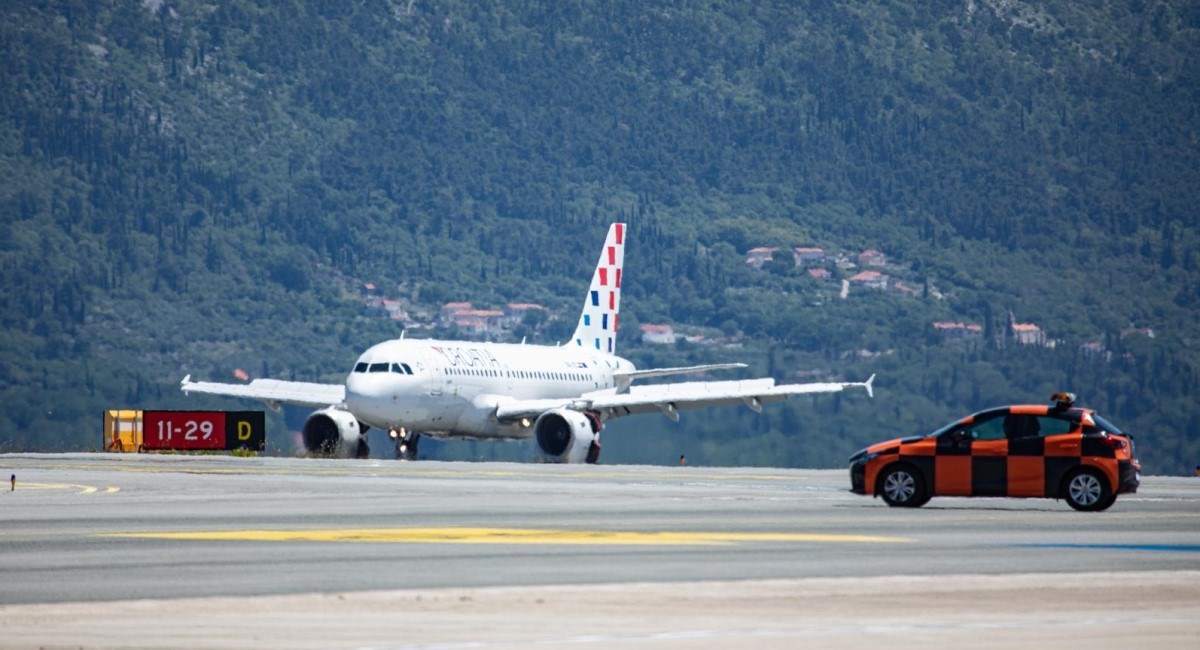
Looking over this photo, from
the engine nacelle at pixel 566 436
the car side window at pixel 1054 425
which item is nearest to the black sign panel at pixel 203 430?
the engine nacelle at pixel 566 436

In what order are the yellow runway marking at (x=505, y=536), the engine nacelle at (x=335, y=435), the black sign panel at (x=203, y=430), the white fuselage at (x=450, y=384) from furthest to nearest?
1. the engine nacelle at (x=335, y=435)
2. the black sign panel at (x=203, y=430)
3. the white fuselage at (x=450, y=384)
4. the yellow runway marking at (x=505, y=536)

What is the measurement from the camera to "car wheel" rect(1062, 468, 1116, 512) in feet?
111

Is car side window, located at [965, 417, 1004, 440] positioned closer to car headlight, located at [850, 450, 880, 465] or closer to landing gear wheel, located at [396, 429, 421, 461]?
car headlight, located at [850, 450, 880, 465]

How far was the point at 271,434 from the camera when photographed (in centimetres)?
16725

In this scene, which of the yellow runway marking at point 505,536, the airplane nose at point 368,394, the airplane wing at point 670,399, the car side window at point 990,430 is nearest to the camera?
the yellow runway marking at point 505,536

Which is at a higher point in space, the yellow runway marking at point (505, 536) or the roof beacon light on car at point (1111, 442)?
the roof beacon light on car at point (1111, 442)

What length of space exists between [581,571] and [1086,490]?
46.0 ft

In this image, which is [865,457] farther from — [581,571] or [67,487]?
[67,487]

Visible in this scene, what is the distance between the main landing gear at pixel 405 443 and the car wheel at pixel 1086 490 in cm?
3957

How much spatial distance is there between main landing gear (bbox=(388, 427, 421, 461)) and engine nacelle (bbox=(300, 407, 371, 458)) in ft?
3.52

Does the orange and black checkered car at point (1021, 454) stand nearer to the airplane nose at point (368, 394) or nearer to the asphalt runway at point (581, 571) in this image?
the asphalt runway at point (581, 571)

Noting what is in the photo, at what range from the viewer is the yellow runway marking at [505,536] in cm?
2634

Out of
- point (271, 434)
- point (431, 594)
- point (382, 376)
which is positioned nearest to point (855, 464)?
point (431, 594)

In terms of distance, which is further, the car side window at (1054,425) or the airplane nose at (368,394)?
the airplane nose at (368,394)
